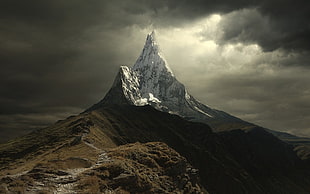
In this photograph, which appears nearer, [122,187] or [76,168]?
[122,187]

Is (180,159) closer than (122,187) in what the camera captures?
No

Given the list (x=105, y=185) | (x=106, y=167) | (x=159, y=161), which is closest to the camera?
(x=105, y=185)

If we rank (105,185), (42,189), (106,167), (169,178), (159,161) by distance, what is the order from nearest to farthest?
(42,189) < (105,185) < (106,167) < (169,178) < (159,161)

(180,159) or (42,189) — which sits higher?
(180,159)

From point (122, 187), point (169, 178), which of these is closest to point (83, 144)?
point (169, 178)

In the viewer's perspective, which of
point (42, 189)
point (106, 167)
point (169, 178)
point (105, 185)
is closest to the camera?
point (42, 189)

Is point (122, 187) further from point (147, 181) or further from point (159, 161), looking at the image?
point (159, 161)

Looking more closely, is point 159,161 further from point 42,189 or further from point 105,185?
point 42,189

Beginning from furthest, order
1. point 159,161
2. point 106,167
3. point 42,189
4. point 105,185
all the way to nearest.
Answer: point 159,161, point 106,167, point 105,185, point 42,189

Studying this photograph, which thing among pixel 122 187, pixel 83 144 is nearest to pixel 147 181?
pixel 122 187
